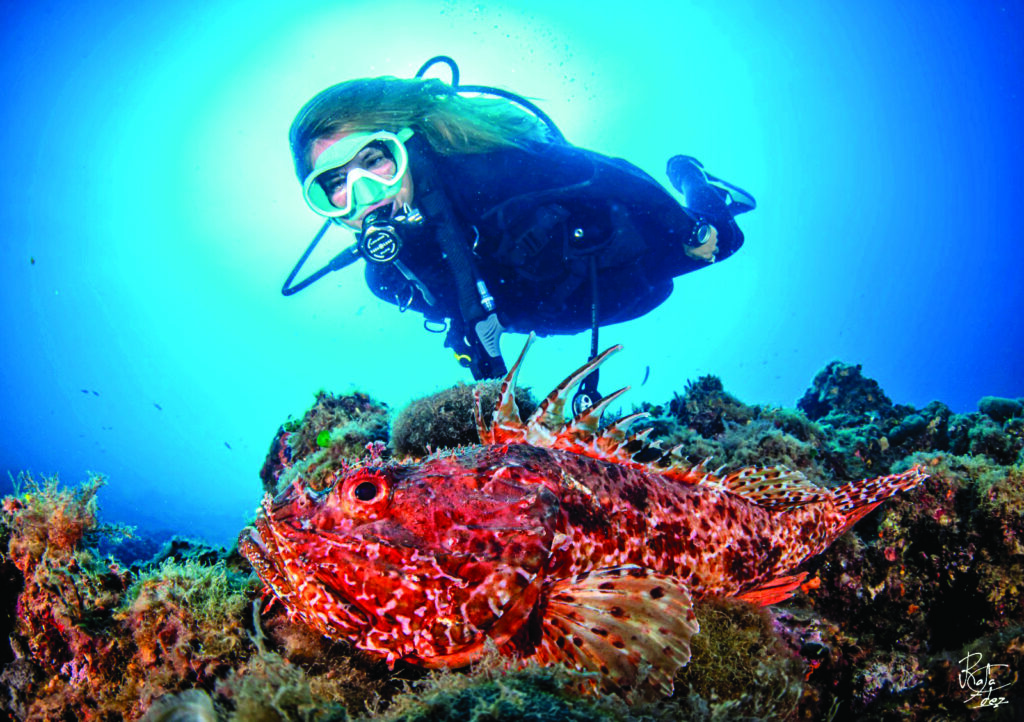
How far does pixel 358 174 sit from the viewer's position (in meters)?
6.94

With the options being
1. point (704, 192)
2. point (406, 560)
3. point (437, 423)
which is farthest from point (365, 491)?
point (704, 192)

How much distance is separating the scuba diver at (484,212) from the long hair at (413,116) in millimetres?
19

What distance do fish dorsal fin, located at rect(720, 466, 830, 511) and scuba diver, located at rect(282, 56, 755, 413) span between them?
10.6 ft

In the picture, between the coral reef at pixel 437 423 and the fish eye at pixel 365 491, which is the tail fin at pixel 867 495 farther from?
the fish eye at pixel 365 491

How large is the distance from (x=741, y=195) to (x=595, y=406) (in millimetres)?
10192

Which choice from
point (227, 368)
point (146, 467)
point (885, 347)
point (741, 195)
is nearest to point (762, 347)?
point (885, 347)

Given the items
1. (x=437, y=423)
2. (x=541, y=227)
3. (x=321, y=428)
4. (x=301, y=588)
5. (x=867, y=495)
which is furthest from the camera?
(x=541, y=227)

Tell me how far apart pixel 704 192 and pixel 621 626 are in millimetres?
9790

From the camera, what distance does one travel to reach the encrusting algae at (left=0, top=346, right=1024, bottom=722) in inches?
64.5

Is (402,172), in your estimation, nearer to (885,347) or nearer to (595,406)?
(595,406)

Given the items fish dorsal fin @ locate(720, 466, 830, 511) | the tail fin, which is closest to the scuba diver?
fish dorsal fin @ locate(720, 466, 830, 511)

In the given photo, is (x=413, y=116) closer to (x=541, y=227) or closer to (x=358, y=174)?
(x=358, y=174)
